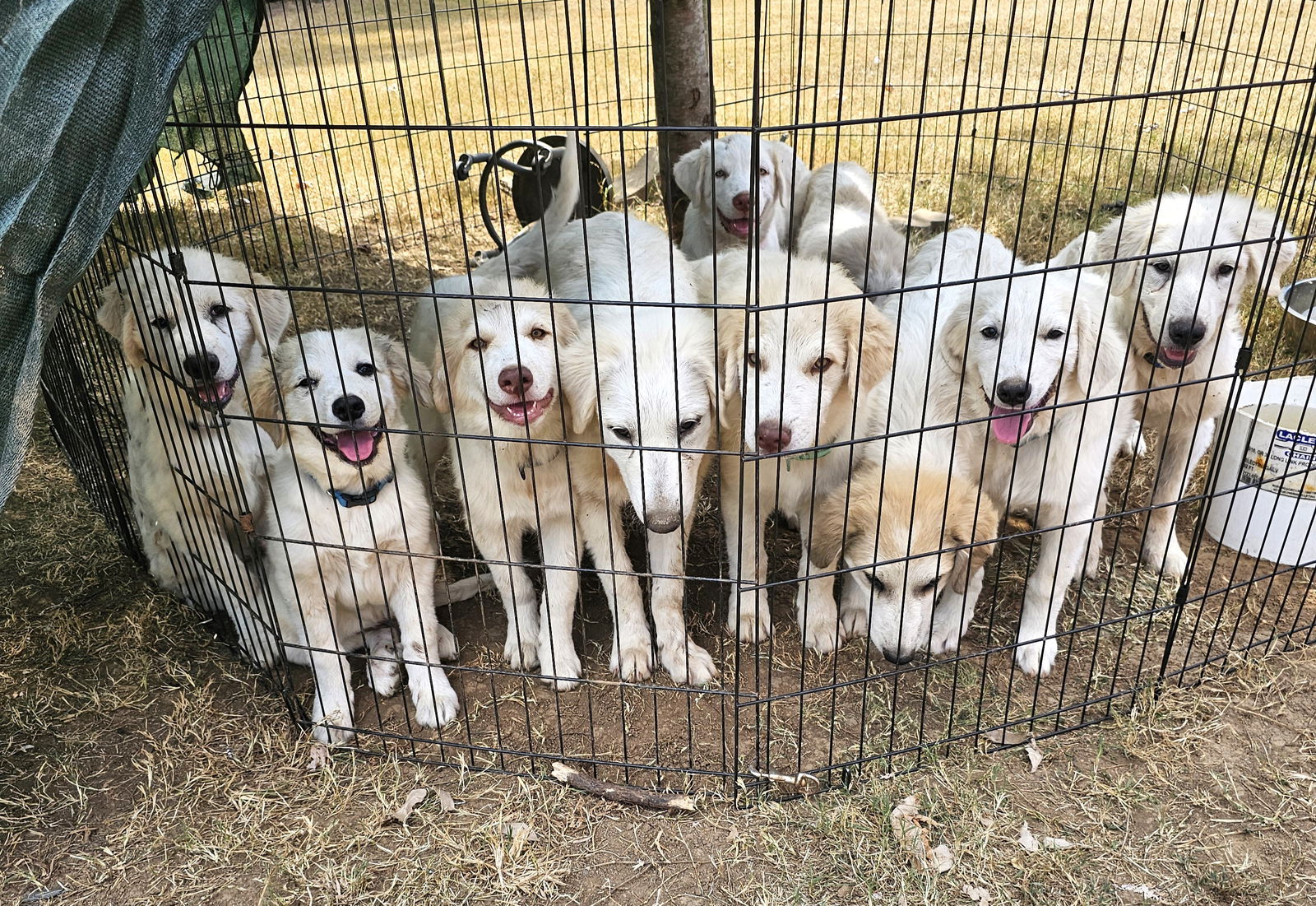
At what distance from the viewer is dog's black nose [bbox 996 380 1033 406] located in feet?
10.0

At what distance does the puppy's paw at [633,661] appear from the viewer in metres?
3.44

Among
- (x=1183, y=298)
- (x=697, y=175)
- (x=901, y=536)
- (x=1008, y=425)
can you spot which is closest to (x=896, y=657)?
(x=901, y=536)

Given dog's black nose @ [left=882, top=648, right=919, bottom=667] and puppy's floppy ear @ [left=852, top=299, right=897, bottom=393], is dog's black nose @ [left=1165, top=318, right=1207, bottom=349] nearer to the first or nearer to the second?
puppy's floppy ear @ [left=852, top=299, right=897, bottom=393]

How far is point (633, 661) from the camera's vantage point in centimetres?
345

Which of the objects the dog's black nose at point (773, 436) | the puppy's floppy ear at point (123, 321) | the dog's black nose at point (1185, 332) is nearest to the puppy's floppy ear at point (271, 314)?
the puppy's floppy ear at point (123, 321)

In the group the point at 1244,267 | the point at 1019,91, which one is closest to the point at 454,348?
the point at 1244,267

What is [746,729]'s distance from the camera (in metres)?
3.26

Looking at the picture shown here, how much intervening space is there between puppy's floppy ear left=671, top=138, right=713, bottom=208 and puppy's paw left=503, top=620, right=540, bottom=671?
2.43 metres

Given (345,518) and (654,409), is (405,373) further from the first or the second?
(654,409)

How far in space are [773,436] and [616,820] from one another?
4.10 feet

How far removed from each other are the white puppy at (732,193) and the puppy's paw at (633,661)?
6.68 ft

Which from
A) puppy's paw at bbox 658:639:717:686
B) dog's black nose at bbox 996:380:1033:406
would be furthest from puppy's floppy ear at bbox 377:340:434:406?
dog's black nose at bbox 996:380:1033:406

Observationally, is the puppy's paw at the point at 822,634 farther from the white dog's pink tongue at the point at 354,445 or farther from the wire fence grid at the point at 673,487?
the white dog's pink tongue at the point at 354,445

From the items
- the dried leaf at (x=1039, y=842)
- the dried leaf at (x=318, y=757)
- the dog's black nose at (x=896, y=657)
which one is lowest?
the dried leaf at (x=1039, y=842)
